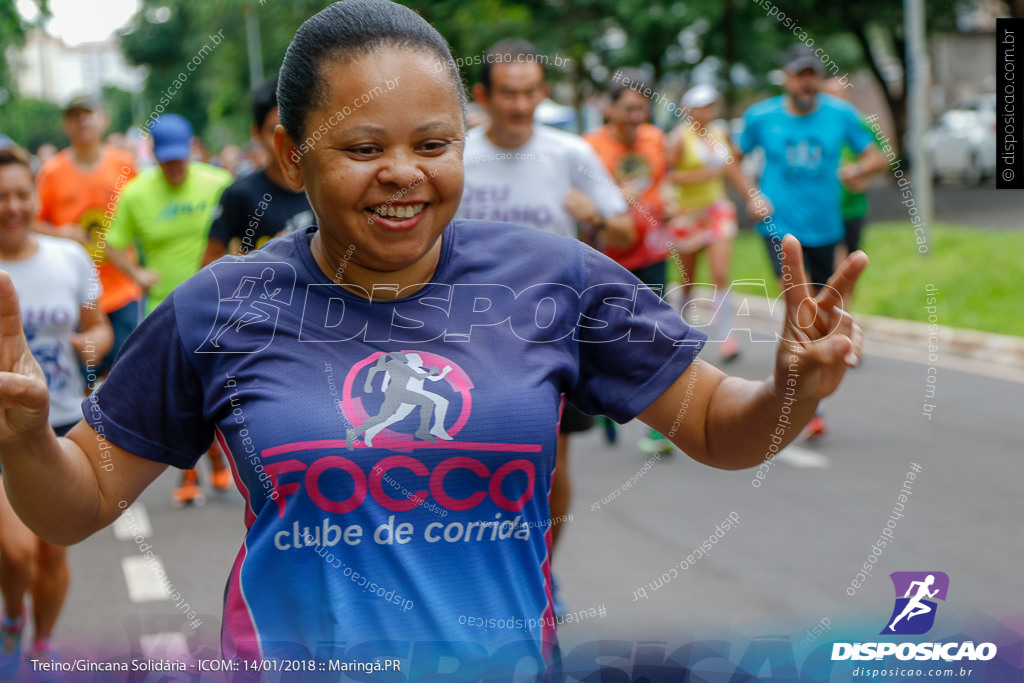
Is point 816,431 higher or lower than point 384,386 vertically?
lower

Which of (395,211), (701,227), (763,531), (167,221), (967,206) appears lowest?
(967,206)

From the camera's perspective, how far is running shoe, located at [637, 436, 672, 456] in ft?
21.9

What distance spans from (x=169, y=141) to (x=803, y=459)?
3605mm

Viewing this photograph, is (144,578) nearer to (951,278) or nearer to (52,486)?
(52,486)

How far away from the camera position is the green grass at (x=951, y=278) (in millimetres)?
10141

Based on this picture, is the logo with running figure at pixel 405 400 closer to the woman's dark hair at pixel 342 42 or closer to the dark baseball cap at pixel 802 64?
the woman's dark hair at pixel 342 42

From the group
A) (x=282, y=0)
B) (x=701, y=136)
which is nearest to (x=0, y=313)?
(x=282, y=0)

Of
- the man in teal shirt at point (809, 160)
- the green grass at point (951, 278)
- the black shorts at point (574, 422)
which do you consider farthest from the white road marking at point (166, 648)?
the green grass at point (951, 278)

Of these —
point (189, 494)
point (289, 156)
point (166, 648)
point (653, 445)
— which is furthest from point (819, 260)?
point (166, 648)

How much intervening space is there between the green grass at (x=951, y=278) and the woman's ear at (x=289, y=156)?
803 centimetres

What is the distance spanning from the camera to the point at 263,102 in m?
4.81

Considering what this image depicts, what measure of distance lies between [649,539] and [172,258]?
9.10 ft

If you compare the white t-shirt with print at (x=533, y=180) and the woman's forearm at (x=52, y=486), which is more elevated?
the woman's forearm at (x=52, y=486)

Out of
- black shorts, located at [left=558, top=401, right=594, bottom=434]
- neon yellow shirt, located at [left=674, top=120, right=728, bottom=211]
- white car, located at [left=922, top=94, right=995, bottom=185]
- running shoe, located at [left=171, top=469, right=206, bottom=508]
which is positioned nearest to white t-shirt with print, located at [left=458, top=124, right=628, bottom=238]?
black shorts, located at [left=558, top=401, right=594, bottom=434]
